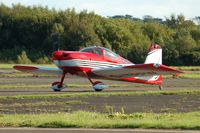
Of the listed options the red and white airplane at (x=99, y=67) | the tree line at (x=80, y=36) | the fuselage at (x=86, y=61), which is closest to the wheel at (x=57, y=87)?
the red and white airplane at (x=99, y=67)

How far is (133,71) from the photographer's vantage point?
2902 cm

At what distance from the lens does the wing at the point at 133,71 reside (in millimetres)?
27266

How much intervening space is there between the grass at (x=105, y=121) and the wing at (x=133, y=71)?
12.4 meters

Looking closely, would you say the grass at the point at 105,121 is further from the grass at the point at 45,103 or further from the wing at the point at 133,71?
the wing at the point at 133,71

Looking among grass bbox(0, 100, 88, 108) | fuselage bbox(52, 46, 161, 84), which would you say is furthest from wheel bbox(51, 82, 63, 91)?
grass bbox(0, 100, 88, 108)

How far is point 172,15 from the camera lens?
113188mm

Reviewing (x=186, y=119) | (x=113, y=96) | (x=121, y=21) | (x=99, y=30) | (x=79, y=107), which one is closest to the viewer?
(x=186, y=119)

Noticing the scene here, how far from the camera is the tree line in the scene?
85.9 metres

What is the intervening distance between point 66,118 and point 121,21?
86957mm

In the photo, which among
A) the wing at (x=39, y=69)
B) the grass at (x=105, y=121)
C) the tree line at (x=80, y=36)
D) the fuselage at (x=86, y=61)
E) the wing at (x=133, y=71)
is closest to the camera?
the grass at (x=105, y=121)

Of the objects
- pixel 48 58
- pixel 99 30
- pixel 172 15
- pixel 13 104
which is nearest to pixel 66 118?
pixel 13 104

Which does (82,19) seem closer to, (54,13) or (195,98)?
(54,13)

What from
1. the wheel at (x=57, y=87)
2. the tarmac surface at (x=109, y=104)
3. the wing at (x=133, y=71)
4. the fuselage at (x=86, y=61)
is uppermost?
the fuselage at (x=86, y=61)

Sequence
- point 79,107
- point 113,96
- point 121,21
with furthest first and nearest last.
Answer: point 121,21, point 113,96, point 79,107
